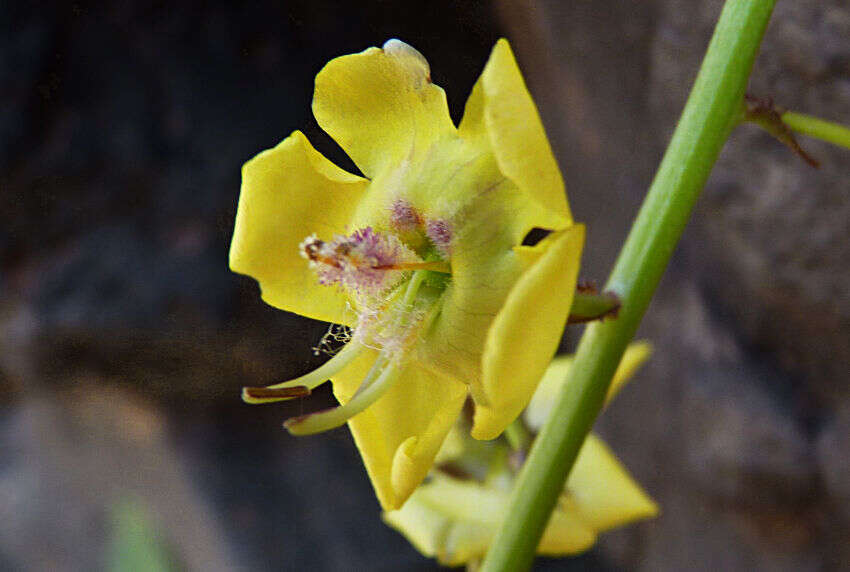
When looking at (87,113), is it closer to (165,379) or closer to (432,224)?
(165,379)

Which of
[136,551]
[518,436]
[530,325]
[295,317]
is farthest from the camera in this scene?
[295,317]

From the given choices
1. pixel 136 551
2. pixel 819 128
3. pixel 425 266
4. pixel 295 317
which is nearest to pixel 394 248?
pixel 425 266

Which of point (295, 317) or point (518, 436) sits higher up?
point (518, 436)

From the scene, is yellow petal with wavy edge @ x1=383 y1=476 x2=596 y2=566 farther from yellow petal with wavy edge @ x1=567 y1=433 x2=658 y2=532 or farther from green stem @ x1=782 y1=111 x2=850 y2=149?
green stem @ x1=782 y1=111 x2=850 y2=149

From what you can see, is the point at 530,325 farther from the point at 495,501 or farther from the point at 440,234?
the point at 495,501

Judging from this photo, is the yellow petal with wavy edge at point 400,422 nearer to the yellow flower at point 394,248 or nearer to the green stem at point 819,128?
the yellow flower at point 394,248

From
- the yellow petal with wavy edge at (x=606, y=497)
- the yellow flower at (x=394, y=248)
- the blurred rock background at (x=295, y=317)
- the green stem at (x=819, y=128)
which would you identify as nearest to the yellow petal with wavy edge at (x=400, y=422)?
the yellow flower at (x=394, y=248)

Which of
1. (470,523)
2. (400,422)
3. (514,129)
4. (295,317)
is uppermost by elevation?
(514,129)
